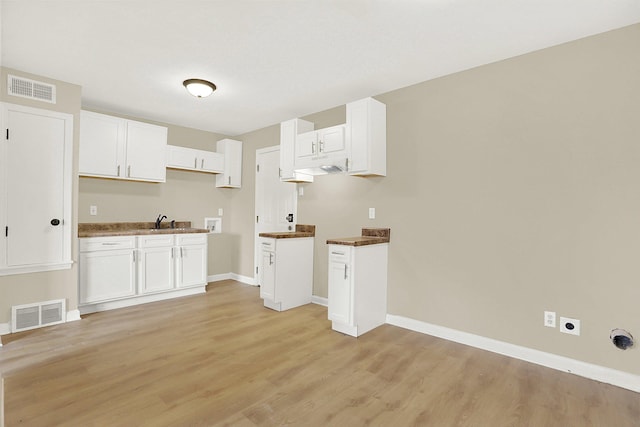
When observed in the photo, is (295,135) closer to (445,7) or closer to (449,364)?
(445,7)

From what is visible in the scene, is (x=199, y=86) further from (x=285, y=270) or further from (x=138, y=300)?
(x=138, y=300)

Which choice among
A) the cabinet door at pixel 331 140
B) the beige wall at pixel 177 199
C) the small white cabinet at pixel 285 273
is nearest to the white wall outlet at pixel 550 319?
the cabinet door at pixel 331 140

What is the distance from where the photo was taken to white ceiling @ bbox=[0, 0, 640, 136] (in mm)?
2164

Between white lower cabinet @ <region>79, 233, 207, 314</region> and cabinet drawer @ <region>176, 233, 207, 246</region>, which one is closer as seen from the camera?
white lower cabinet @ <region>79, 233, 207, 314</region>

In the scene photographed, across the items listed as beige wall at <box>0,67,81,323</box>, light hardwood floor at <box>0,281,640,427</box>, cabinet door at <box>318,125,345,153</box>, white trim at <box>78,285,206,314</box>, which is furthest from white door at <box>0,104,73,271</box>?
cabinet door at <box>318,125,345,153</box>

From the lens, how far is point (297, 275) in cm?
414

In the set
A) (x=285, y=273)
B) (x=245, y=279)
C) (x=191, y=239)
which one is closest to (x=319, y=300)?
(x=285, y=273)

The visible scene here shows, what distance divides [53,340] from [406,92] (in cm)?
428

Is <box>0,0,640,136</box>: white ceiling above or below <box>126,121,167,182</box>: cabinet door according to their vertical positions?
above

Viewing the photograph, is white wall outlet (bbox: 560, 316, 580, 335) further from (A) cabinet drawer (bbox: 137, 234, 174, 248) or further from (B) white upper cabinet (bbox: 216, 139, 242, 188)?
(B) white upper cabinet (bbox: 216, 139, 242, 188)

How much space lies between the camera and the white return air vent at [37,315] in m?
3.11

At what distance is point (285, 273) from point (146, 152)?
258 centimetres

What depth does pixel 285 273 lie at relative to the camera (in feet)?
13.1

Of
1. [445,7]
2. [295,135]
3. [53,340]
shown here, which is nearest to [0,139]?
[53,340]
